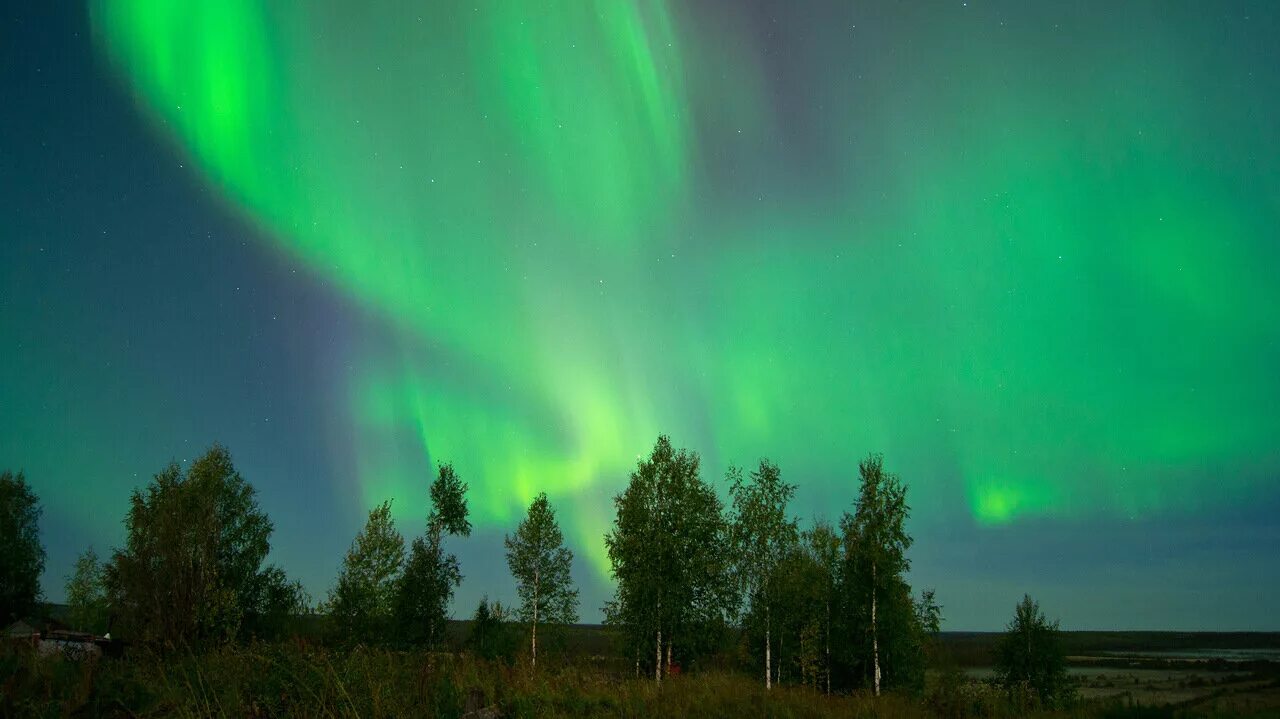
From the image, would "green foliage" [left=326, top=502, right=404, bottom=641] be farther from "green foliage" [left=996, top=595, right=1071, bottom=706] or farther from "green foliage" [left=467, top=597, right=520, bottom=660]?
"green foliage" [left=996, top=595, right=1071, bottom=706]

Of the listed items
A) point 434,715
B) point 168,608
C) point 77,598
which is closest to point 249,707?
point 434,715

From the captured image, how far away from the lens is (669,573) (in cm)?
4269

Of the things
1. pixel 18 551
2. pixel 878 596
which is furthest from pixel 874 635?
pixel 18 551

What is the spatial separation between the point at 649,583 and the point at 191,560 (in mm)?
24242

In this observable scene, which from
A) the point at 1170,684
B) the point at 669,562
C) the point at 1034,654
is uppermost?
the point at 669,562

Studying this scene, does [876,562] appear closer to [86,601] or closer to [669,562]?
[669,562]

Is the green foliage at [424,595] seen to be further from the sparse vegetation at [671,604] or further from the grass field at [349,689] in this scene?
the grass field at [349,689]

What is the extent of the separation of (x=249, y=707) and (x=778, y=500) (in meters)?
40.0

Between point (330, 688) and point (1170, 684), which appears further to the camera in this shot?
point (1170, 684)

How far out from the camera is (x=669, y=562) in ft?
140

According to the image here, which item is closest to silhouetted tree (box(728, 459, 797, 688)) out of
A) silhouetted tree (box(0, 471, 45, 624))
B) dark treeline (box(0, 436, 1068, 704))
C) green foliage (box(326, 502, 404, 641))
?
dark treeline (box(0, 436, 1068, 704))

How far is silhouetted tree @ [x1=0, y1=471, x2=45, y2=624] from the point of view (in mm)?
57906

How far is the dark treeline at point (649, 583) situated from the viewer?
39.1 metres

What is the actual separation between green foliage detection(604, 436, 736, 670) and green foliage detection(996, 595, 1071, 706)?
28.9 m
